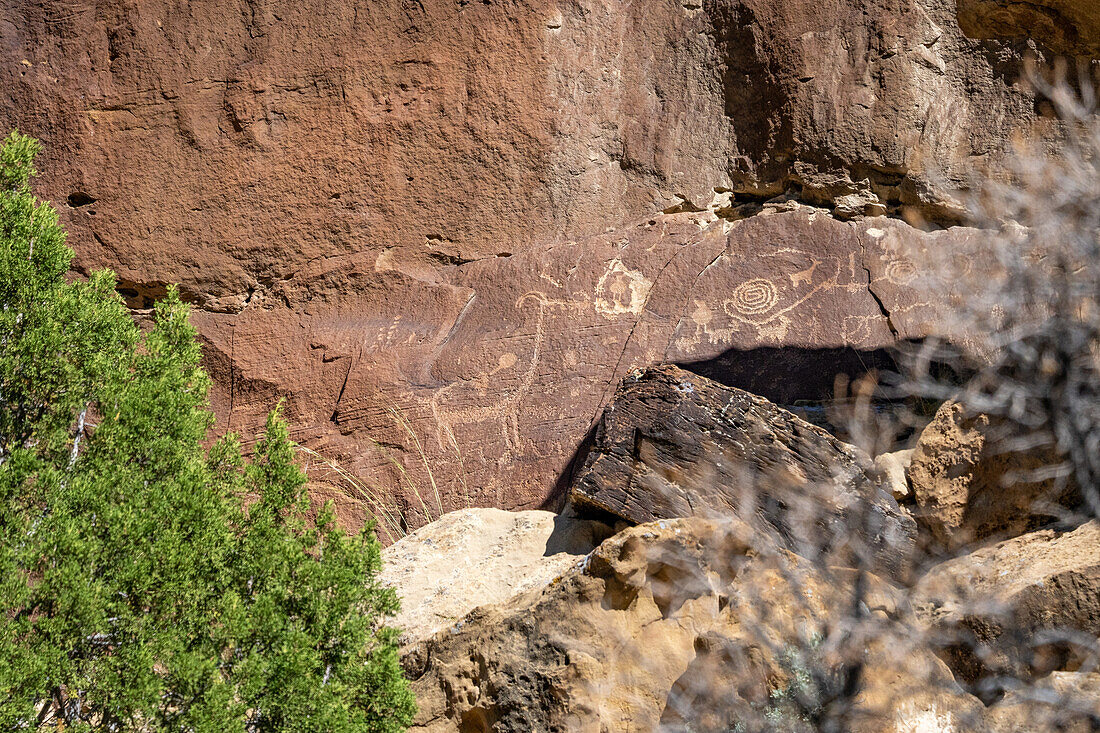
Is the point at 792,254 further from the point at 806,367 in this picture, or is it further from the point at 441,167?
the point at 441,167

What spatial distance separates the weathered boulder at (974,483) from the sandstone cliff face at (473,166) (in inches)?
75.2

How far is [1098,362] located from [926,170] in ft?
9.97

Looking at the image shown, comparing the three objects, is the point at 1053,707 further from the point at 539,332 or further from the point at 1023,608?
the point at 539,332

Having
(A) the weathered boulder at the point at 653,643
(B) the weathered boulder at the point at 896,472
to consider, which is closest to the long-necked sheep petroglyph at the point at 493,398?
(A) the weathered boulder at the point at 653,643

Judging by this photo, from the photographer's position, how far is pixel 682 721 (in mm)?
3512

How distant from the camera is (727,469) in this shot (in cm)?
440

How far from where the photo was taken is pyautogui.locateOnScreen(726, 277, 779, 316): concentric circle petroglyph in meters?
6.00

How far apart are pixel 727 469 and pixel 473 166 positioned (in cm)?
307

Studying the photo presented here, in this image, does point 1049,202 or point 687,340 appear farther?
point 687,340

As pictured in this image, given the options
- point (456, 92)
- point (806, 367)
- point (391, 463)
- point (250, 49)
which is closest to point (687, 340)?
point (806, 367)

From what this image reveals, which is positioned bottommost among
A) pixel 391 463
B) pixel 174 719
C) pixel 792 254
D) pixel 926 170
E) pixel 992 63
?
pixel 391 463

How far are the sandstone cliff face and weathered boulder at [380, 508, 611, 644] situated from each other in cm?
103

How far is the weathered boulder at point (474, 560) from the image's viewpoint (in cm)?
446

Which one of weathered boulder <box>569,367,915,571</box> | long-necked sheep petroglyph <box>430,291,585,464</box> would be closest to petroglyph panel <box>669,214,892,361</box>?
long-necked sheep petroglyph <box>430,291,585,464</box>
